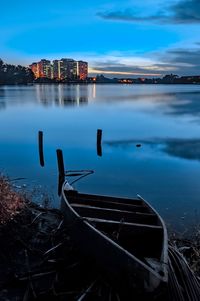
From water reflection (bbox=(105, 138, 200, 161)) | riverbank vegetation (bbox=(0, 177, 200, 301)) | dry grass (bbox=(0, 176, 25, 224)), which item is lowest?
water reflection (bbox=(105, 138, 200, 161))

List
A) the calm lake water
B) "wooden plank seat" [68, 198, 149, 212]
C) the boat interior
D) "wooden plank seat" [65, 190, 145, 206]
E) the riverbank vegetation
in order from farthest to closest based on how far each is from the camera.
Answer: the calm lake water < "wooden plank seat" [65, 190, 145, 206] < "wooden plank seat" [68, 198, 149, 212] < the boat interior < the riverbank vegetation

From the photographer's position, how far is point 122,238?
26.0 ft

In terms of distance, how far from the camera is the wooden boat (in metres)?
6.20

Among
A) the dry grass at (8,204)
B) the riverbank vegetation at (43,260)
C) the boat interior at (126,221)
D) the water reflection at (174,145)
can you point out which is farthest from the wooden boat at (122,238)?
the water reflection at (174,145)

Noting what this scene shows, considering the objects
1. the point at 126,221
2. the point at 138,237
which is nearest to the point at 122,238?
the point at 138,237

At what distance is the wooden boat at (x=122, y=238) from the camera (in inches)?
244

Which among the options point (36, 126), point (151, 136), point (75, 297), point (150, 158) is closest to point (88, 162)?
point (150, 158)

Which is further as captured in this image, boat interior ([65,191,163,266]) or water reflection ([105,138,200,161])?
water reflection ([105,138,200,161])

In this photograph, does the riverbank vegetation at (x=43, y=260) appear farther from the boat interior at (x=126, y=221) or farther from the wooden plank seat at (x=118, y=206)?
the wooden plank seat at (x=118, y=206)

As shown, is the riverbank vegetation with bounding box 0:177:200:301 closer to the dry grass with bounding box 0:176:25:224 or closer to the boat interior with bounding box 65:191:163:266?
the dry grass with bounding box 0:176:25:224

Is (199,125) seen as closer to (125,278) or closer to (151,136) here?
(151,136)

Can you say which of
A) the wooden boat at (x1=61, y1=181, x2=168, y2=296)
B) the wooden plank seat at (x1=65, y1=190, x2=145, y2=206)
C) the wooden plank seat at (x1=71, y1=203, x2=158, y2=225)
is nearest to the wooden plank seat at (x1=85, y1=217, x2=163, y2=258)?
the wooden boat at (x1=61, y1=181, x2=168, y2=296)

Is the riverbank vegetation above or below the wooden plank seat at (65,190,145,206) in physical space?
below

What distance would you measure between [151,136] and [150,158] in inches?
449
